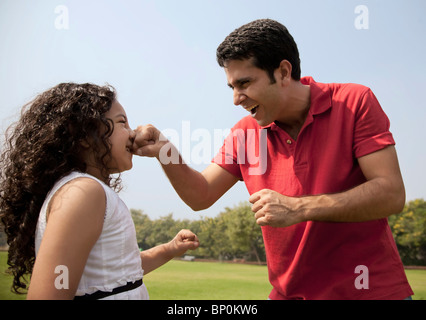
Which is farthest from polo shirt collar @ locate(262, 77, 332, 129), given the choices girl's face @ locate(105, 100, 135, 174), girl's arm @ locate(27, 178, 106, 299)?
girl's arm @ locate(27, 178, 106, 299)

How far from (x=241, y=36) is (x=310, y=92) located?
0.67 m

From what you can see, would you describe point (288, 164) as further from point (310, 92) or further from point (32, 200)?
point (32, 200)

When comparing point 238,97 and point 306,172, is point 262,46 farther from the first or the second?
point 306,172

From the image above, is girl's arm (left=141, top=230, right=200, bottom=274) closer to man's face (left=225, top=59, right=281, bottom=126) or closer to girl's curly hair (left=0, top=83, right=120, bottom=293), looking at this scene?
girl's curly hair (left=0, top=83, right=120, bottom=293)

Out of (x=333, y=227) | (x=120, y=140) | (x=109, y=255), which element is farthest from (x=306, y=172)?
A: (x=109, y=255)

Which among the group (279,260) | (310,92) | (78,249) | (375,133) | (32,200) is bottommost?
(279,260)

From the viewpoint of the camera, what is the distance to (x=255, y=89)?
2.76m

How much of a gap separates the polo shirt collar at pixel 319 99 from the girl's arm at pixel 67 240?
5.25ft

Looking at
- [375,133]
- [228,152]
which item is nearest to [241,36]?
[228,152]

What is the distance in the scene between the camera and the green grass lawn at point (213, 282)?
51.2 ft

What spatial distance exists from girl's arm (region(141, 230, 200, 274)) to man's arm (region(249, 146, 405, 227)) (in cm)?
56

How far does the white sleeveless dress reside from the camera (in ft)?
5.96

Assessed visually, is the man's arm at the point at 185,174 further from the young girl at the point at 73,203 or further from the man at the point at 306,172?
the young girl at the point at 73,203

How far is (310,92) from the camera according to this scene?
2.86m
